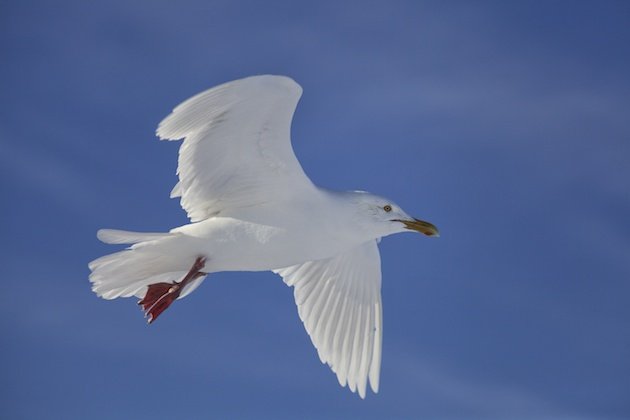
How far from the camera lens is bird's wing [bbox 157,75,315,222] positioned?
684cm

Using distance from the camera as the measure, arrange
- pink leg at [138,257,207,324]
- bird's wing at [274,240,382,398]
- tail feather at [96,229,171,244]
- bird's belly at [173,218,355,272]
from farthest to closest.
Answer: bird's wing at [274,240,382,398] < pink leg at [138,257,207,324] < bird's belly at [173,218,355,272] < tail feather at [96,229,171,244]

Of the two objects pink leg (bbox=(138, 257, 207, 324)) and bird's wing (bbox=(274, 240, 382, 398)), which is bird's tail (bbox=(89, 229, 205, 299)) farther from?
bird's wing (bbox=(274, 240, 382, 398))

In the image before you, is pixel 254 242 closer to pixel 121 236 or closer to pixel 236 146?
pixel 236 146

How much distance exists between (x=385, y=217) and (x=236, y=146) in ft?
4.22

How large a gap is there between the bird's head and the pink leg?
1.42 metres

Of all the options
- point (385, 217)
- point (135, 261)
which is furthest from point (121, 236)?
point (385, 217)

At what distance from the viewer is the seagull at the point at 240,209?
22.7ft

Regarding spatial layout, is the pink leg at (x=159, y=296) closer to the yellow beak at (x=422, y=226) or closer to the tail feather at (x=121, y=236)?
the tail feather at (x=121, y=236)

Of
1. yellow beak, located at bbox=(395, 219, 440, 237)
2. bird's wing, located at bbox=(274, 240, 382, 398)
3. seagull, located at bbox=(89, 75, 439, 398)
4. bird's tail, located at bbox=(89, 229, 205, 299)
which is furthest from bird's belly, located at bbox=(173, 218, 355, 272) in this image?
bird's wing, located at bbox=(274, 240, 382, 398)

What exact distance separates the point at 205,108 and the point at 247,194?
779 millimetres

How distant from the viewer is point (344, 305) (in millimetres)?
8508

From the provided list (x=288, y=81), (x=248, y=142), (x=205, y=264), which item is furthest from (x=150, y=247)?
(x=288, y=81)

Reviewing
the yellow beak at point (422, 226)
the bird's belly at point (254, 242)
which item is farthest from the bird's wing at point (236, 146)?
the yellow beak at point (422, 226)

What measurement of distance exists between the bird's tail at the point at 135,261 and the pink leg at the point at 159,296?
11 centimetres
